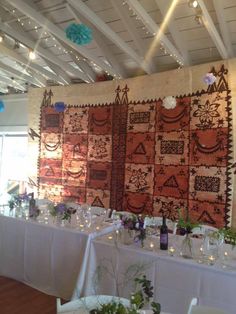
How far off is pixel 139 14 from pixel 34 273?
3.12 m

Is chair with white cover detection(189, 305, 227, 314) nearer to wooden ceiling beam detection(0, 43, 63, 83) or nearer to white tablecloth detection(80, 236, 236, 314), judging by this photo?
white tablecloth detection(80, 236, 236, 314)

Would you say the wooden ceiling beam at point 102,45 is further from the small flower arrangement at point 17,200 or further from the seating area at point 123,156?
the small flower arrangement at point 17,200

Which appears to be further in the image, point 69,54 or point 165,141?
point 69,54

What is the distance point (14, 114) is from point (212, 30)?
5.02 m

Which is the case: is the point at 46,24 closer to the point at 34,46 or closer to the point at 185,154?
the point at 34,46

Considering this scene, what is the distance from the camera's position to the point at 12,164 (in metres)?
7.49

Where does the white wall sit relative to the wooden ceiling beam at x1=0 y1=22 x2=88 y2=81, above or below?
below

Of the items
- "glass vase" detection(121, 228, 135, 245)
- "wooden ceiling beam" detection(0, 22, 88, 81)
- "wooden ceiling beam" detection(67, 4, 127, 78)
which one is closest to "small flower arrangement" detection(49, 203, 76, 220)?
"glass vase" detection(121, 228, 135, 245)

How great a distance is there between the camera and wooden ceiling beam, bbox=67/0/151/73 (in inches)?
132

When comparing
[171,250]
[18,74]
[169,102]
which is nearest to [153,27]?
[169,102]

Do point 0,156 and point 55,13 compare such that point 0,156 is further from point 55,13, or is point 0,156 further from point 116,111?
point 55,13

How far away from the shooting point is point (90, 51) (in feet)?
15.4

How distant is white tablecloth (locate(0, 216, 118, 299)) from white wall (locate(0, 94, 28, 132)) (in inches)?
139

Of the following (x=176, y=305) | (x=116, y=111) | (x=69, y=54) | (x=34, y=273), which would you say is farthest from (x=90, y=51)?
(x=176, y=305)
